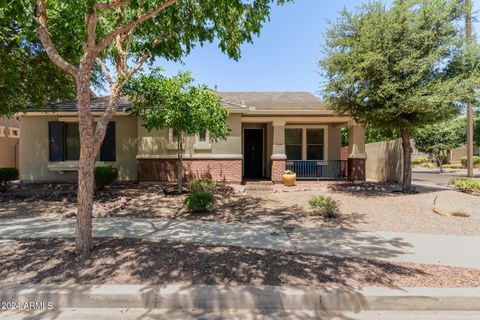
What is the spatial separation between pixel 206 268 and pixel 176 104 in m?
5.82

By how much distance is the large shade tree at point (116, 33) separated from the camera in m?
4.22

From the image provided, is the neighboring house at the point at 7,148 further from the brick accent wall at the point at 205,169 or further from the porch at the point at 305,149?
the porch at the point at 305,149

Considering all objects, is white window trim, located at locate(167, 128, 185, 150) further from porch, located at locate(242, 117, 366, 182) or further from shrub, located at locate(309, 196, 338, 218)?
shrub, located at locate(309, 196, 338, 218)

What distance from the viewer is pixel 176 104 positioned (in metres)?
8.56

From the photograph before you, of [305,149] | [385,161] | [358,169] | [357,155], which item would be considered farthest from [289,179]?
[385,161]

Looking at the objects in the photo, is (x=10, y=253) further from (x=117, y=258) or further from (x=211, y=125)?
(x=211, y=125)

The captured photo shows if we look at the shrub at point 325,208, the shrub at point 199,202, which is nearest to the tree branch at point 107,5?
the shrub at point 199,202

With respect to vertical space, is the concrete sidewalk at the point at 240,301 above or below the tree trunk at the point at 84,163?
below

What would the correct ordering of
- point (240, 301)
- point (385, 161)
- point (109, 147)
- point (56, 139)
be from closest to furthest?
point (240, 301) < point (56, 139) < point (109, 147) < point (385, 161)

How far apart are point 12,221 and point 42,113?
7516 mm

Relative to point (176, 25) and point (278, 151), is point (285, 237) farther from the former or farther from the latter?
point (278, 151)

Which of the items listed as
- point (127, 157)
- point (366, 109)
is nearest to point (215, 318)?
point (366, 109)

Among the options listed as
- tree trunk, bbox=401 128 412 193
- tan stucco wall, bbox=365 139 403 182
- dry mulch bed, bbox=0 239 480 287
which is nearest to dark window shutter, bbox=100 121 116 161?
dry mulch bed, bbox=0 239 480 287

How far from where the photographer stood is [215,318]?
3043 millimetres
